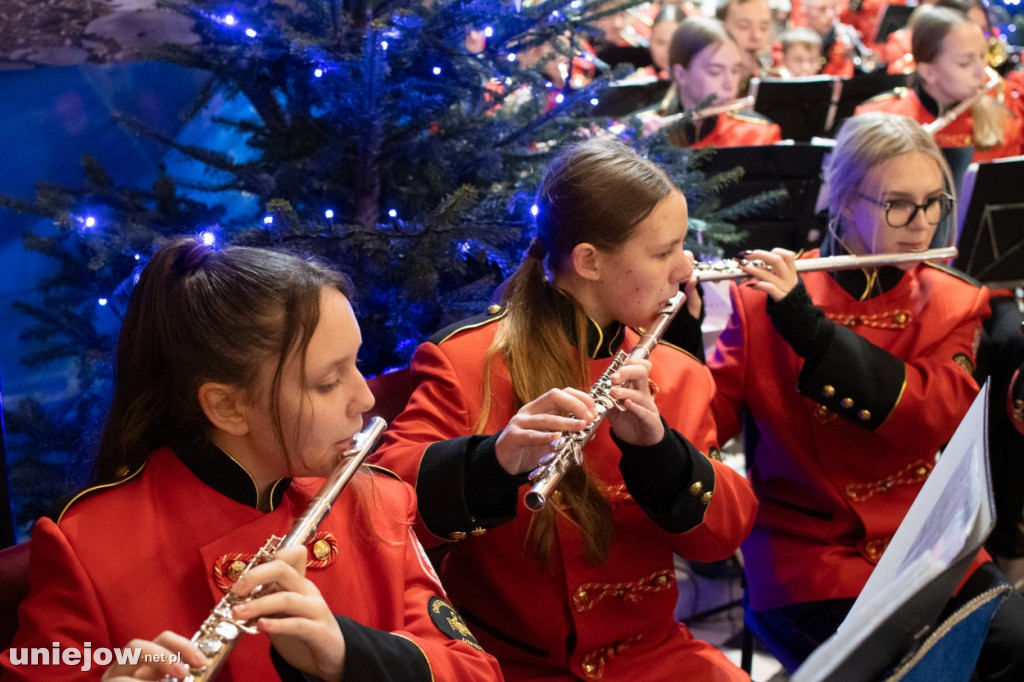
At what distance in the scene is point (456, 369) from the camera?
1706 mm

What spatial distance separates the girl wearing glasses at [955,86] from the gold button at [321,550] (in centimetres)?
402

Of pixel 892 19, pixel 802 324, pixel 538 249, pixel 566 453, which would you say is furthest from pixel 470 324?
pixel 892 19

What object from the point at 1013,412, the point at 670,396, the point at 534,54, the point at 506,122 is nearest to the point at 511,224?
the point at 506,122

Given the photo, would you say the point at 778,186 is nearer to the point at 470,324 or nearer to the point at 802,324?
the point at 802,324

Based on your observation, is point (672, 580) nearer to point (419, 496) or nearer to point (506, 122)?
point (419, 496)

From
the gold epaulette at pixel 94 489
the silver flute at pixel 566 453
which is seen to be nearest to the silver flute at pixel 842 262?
the silver flute at pixel 566 453

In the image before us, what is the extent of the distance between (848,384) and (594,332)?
0.57 metres

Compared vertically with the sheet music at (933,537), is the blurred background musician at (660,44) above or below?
below

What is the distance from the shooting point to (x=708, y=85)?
4.29 m

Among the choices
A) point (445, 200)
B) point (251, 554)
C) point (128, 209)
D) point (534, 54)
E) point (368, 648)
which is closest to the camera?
point (368, 648)

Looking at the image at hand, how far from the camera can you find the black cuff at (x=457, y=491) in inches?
58.9

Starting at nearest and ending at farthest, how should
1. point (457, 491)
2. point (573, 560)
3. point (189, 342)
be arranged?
1. point (189, 342)
2. point (457, 491)
3. point (573, 560)

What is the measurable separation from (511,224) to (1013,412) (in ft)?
4.06

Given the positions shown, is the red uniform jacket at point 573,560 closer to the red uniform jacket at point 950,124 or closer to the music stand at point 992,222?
the music stand at point 992,222
